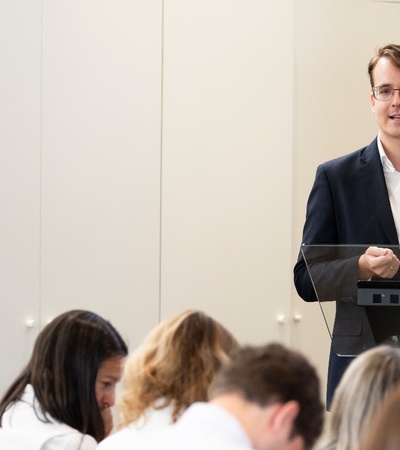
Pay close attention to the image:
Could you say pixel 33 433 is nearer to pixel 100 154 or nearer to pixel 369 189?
pixel 369 189

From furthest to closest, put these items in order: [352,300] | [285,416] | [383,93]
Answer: [383,93] < [352,300] < [285,416]

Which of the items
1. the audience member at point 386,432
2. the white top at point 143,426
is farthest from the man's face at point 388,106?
the audience member at point 386,432

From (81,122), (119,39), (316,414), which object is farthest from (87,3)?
(316,414)

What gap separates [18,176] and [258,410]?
120 inches

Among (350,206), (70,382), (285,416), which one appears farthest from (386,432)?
(350,206)

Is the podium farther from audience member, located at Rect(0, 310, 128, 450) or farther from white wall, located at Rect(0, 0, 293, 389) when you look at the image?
white wall, located at Rect(0, 0, 293, 389)

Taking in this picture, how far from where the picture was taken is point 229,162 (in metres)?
4.50

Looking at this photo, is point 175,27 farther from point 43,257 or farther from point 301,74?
point 43,257

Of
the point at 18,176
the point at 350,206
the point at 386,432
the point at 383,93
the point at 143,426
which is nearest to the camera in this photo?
the point at 386,432

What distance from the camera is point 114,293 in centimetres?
445

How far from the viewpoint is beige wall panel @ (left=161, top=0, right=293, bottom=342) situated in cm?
445

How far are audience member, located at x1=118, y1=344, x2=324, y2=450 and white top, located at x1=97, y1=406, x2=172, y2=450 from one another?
1.12 ft

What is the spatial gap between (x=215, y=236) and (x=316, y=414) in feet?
9.60

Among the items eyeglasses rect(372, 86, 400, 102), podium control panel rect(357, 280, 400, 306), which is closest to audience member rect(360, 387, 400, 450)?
podium control panel rect(357, 280, 400, 306)
